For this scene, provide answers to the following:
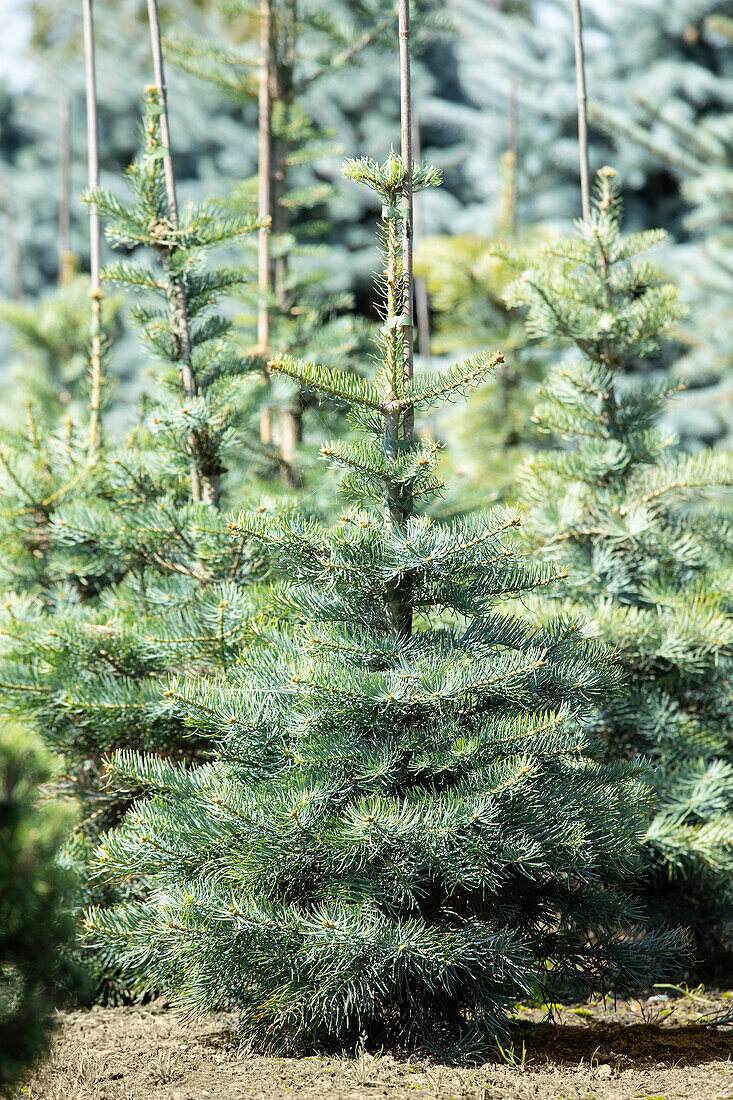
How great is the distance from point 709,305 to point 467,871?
15.2 ft

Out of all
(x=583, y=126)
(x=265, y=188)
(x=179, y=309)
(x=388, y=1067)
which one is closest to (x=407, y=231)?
(x=179, y=309)

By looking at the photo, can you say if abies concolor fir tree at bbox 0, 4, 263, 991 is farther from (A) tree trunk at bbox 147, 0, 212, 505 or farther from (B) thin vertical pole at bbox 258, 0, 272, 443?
(B) thin vertical pole at bbox 258, 0, 272, 443

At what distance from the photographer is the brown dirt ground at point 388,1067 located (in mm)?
1450

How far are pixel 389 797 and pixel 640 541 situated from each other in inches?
38.1

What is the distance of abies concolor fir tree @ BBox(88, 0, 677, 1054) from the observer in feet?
4.97

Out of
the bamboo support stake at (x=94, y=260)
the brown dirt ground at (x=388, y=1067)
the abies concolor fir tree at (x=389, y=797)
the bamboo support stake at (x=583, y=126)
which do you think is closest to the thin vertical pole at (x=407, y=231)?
the abies concolor fir tree at (x=389, y=797)

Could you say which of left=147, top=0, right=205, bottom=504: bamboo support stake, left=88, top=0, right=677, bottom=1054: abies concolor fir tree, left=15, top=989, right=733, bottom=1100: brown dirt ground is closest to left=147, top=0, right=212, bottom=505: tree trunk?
left=147, top=0, right=205, bottom=504: bamboo support stake

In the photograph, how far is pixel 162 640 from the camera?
72.3 inches

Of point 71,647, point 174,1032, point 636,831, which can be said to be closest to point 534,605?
point 636,831

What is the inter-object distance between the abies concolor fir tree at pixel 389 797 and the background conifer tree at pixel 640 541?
0.37 m

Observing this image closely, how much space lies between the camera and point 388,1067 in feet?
5.04

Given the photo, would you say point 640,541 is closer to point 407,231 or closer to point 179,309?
point 407,231

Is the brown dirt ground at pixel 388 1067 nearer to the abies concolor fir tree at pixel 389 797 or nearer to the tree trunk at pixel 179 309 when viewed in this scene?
the abies concolor fir tree at pixel 389 797

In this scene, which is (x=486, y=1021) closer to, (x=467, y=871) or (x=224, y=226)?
(x=467, y=871)
